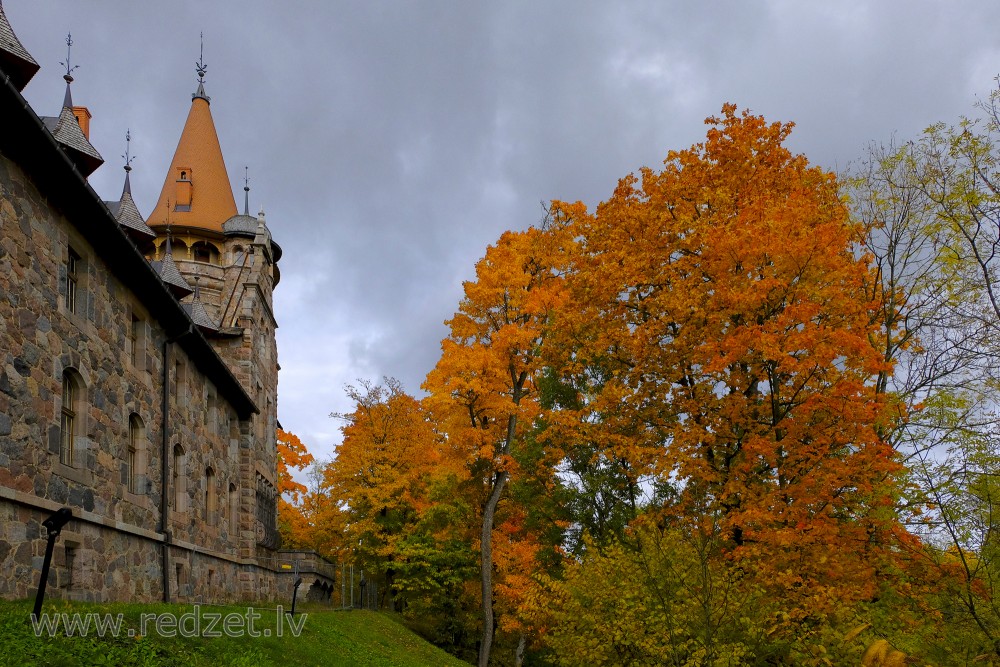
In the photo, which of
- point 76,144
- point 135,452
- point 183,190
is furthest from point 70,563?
point 183,190

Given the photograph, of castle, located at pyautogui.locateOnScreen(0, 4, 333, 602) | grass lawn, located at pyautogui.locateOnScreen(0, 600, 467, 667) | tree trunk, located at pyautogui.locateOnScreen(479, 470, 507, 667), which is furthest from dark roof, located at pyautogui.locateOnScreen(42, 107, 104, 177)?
tree trunk, located at pyautogui.locateOnScreen(479, 470, 507, 667)

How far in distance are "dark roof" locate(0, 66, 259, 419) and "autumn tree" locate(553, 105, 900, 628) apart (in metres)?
8.44

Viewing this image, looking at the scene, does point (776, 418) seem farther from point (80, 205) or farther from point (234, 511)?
point (234, 511)

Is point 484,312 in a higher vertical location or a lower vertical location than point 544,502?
higher

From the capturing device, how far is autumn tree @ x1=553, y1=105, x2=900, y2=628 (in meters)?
13.9

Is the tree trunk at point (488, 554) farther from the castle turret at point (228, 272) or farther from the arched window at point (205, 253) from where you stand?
the arched window at point (205, 253)

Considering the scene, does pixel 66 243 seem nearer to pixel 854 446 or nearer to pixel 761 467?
pixel 761 467

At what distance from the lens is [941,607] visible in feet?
37.4

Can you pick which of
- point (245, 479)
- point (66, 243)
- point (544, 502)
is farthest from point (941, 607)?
point (245, 479)

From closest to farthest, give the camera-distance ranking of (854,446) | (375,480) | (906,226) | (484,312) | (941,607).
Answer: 1. (941,607)
2. (854,446)
3. (906,226)
4. (484,312)
5. (375,480)

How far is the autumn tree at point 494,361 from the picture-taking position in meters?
24.6

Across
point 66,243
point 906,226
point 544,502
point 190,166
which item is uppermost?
point 190,166

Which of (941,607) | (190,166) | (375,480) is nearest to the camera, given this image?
(941,607)

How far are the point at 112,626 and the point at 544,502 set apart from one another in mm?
17180
